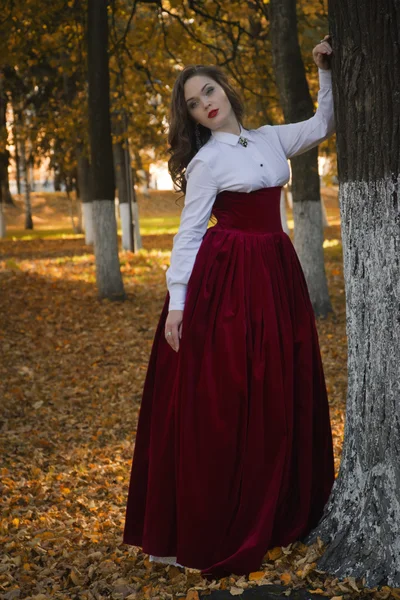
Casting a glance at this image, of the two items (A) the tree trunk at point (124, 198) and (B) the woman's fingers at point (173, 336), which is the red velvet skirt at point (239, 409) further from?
(A) the tree trunk at point (124, 198)

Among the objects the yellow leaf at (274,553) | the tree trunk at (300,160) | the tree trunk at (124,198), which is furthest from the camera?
the tree trunk at (124,198)

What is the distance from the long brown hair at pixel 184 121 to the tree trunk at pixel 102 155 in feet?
25.5

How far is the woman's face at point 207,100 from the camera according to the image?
342 cm

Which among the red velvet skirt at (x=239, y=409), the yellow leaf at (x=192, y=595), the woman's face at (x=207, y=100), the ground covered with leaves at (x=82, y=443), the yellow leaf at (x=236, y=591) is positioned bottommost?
the ground covered with leaves at (x=82, y=443)

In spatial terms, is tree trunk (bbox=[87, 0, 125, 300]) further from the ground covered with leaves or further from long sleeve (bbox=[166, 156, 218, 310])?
long sleeve (bbox=[166, 156, 218, 310])

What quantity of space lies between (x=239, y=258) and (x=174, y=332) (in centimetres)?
39

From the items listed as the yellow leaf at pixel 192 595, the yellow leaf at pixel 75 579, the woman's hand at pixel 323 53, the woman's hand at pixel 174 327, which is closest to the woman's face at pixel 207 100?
the woman's hand at pixel 323 53

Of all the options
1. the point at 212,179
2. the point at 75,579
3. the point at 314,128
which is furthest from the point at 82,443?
the point at 314,128

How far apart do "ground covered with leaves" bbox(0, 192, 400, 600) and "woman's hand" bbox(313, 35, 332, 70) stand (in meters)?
1.88

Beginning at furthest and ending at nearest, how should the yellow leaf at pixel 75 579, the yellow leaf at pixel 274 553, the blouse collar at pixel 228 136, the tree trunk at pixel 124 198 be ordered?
the tree trunk at pixel 124 198
the yellow leaf at pixel 75 579
the blouse collar at pixel 228 136
the yellow leaf at pixel 274 553

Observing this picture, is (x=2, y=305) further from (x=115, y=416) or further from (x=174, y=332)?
(x=174, y=332)

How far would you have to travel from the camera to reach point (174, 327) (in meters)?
3.30

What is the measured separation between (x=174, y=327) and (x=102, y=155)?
8.23 meters

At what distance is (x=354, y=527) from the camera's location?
3.09 meters
